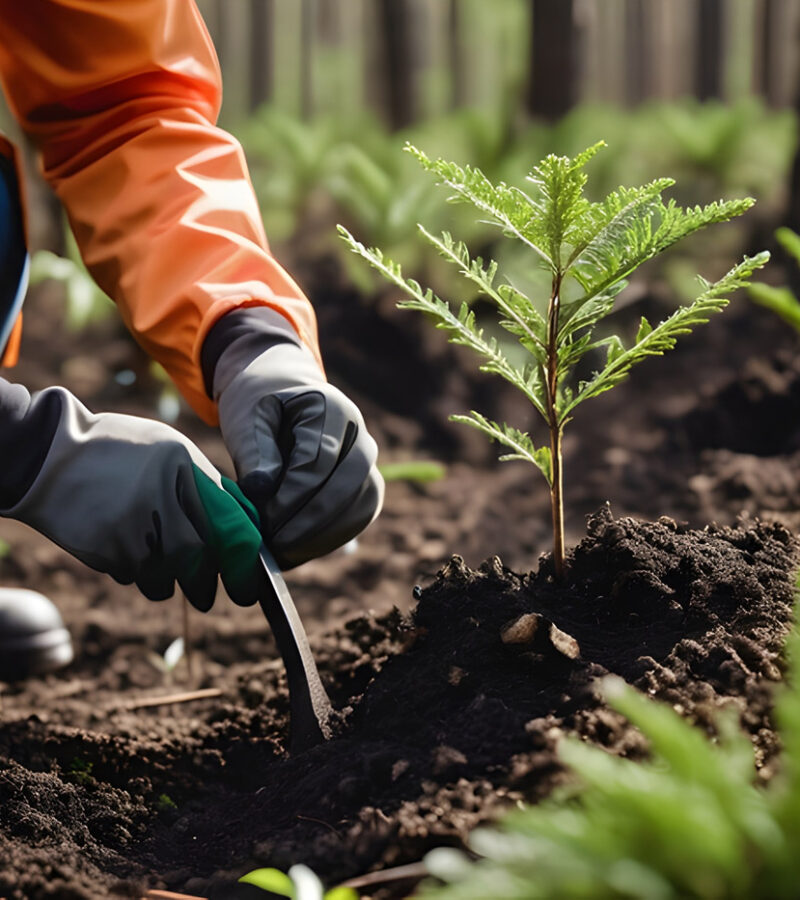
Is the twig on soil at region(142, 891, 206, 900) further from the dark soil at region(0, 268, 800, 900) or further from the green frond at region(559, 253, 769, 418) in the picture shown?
the green frond at region(559, 253, 769, 418)

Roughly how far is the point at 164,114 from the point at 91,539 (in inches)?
42.2

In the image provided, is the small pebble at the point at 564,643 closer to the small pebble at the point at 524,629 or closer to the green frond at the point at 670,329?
the small pebble at the point at 524,629

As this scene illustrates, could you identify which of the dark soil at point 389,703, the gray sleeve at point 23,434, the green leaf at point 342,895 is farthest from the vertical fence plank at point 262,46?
the green leaf at point 342,895

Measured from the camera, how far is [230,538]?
1.43 metres

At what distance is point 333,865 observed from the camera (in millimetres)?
1077

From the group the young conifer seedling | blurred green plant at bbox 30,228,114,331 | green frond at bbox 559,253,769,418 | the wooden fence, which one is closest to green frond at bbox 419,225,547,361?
the young conifer seedling

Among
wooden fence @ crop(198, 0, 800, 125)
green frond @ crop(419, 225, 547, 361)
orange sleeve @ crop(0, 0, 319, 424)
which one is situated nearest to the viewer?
green frond @ crop(419, 225, 547, 361)

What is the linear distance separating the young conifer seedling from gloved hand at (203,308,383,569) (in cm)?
29

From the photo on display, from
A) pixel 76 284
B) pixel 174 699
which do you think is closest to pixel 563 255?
pixel 174 699

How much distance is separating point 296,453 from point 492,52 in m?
15.0

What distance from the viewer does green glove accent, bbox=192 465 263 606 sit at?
1433mm

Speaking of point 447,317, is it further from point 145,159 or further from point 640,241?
point 145,159

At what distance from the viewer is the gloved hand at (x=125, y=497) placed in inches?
57.2

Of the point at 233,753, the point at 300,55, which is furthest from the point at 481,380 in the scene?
the point at 300,55
